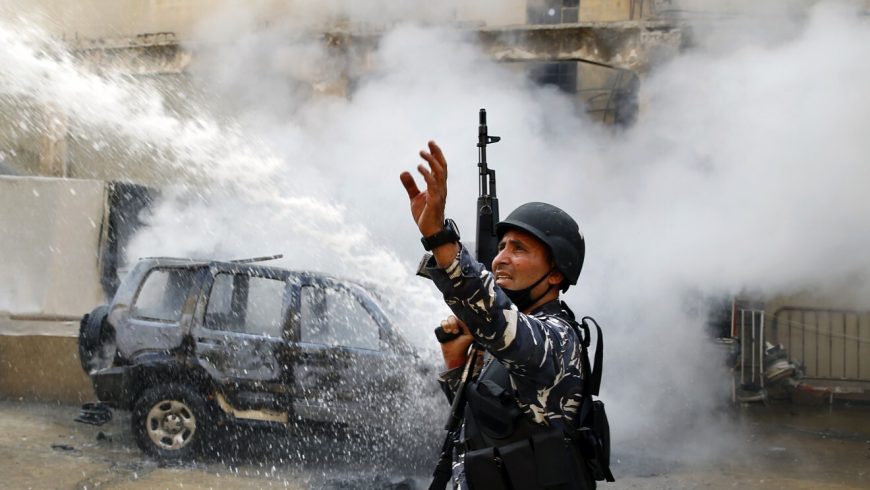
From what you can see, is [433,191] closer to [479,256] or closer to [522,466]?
[522,466]

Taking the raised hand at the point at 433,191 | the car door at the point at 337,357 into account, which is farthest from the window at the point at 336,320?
the raised hand at the point at 433,191

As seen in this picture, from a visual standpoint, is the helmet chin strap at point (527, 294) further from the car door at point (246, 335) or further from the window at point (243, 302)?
the window at point (243, 302)

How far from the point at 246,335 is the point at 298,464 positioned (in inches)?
38.8

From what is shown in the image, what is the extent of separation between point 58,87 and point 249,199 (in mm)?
2658

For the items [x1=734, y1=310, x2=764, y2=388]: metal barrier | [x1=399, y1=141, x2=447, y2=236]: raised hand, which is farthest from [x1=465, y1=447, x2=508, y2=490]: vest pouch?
[x1=734, y1=310, x2=764, y2=388]: metal barrier

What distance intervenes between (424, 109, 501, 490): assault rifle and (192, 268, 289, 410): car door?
10.1 ft

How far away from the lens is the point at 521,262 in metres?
1.99

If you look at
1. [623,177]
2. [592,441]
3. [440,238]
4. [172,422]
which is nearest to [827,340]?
[623,177]

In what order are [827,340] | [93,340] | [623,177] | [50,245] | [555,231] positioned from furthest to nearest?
1. [623,177]
2. [827,340]
3. [50,245]
4. [93,340]
5. [555,231]

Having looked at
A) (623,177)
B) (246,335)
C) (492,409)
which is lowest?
(246,335)

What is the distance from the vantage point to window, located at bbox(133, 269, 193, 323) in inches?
223

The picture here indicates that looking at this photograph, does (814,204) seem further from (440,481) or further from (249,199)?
(440,481)

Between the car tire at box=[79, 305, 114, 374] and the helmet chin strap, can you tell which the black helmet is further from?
the car tire at box=[79, 305, 114, 374]

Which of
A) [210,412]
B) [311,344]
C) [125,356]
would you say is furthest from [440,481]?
[125,356]
